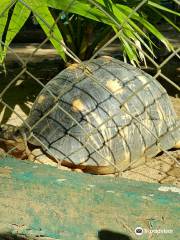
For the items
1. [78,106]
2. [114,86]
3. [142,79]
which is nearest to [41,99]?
[78,106]

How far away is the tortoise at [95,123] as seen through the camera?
2.21 metres

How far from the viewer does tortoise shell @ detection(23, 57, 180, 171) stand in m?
2.22

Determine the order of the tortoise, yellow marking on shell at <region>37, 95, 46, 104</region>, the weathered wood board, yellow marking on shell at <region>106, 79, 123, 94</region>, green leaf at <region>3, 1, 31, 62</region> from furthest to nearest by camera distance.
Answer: yellow marking on shell at <region>37, 95, 46, 104</region> < yellow marking on shell at <region>106, 79, 123, 94</region> < the tortoise < green leaf at <region>3, 1, 31, 62</region> < the weathered wood board

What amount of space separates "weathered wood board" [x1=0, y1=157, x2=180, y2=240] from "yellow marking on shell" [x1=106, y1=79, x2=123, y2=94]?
44.6 inches

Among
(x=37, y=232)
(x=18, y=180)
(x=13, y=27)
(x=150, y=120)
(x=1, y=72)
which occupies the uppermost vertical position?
(x=1, y=72)

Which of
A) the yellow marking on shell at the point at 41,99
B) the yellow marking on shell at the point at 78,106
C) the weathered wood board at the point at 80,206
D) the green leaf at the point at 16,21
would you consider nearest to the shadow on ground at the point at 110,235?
the weathered wood board at the point at 80,206

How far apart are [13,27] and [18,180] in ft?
2.79

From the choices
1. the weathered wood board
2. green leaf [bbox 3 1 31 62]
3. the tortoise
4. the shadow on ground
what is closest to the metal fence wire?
the tortoise

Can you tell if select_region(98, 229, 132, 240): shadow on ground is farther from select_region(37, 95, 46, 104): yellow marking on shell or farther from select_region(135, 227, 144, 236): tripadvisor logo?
select_region(37, 95, 46, 104): yellow marking on shell

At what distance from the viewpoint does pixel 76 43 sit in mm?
3773

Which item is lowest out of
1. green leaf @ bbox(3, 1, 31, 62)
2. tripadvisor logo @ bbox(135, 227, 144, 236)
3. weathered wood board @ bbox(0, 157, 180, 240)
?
tripadvisor logo @ bbox(135, 227, 144, 236)

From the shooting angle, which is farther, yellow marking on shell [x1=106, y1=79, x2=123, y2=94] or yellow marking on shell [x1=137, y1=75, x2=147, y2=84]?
yellow marking on shell [x1=137, y1=75, x2=147, y2=84]

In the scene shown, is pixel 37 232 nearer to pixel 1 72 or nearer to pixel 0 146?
pixel 0 146

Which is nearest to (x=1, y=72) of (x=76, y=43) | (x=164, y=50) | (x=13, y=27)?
(x=76, y=43)
